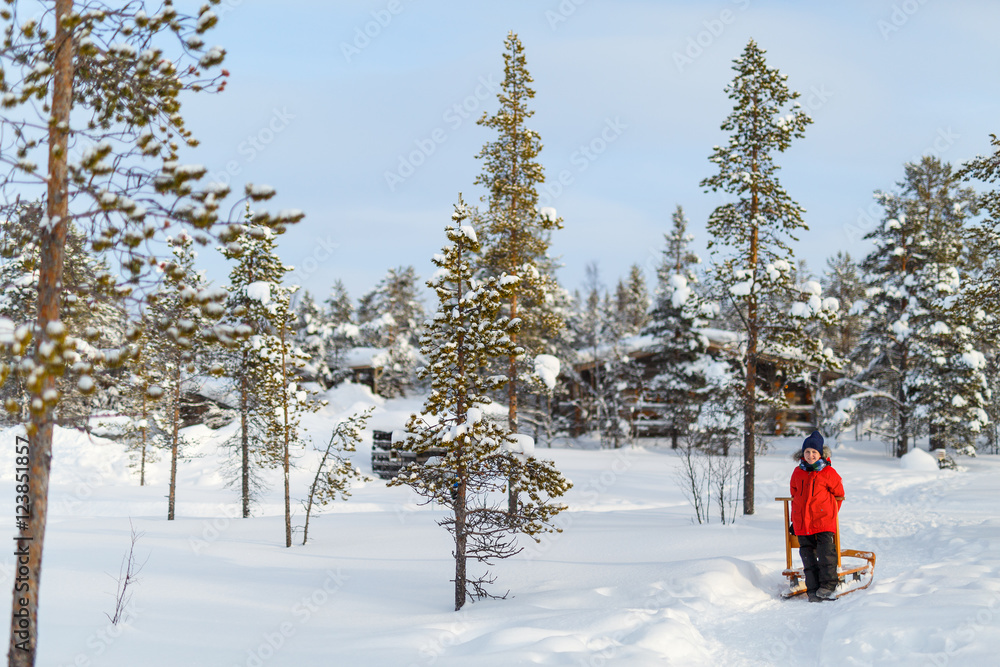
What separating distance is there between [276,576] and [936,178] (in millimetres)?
29219

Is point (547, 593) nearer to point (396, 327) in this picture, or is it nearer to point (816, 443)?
point (816, 443)

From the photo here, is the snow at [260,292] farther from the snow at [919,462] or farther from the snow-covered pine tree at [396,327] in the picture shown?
the snow-covered pine tree at [396,327]

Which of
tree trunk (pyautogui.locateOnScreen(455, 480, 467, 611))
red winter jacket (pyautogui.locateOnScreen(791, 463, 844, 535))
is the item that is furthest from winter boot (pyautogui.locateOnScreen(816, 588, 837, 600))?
tree trunk (pyautogui.locateOnScreen(455, 480, 467, 611))

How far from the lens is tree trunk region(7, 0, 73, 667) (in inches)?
200

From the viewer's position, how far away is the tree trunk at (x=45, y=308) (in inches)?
200

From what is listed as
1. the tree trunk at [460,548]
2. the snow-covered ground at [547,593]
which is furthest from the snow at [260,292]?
the tree trunk at [460,548]

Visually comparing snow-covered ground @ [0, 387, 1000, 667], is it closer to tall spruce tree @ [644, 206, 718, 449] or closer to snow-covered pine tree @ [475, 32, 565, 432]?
snow-covered pine tree @ [475, 32, 565, 432]

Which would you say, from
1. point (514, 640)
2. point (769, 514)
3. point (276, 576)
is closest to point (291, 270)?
point (276, 576)

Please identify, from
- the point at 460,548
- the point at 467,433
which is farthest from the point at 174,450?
the point at 467,433

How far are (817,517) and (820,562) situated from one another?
0.57 metres

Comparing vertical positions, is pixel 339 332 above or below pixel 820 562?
above

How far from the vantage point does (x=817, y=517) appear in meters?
8.73

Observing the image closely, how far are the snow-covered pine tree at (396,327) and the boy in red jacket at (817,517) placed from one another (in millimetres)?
35234

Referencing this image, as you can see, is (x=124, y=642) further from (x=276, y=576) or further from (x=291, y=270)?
(x=291, y=270)
